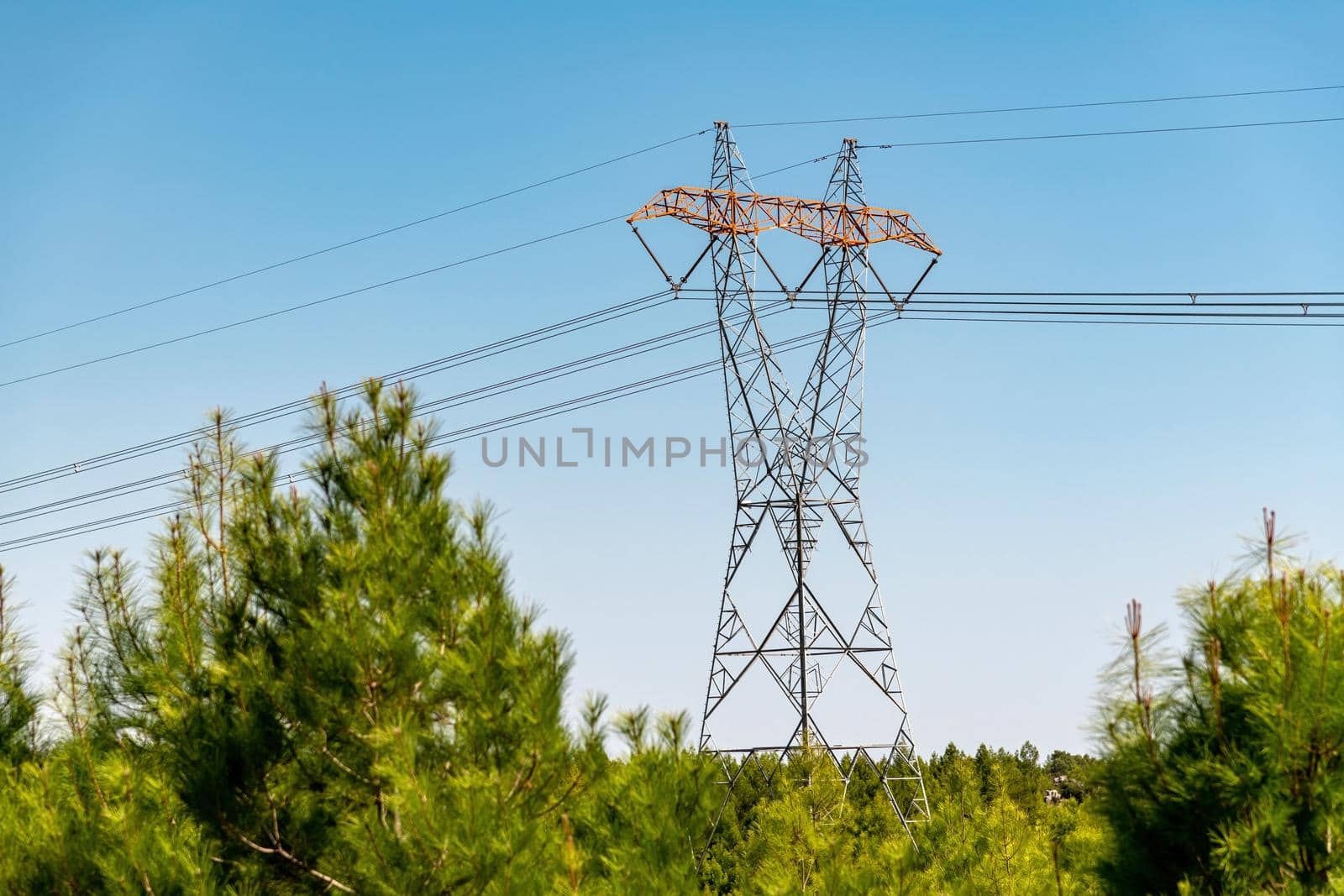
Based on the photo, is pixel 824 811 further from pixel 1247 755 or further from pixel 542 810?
pixel 1247 755

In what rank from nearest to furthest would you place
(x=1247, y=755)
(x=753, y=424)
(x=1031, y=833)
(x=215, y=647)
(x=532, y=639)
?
(x=1247, y=755) → (x=532, y=639) → (x=215, y=647) → (x=1031, y=833) → (x=753, y=424)

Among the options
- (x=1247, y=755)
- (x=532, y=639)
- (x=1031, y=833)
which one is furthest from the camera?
(x=1031, y=833)

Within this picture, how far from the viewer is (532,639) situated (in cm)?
599

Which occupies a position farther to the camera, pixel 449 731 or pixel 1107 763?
pixel 449 731

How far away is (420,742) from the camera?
19.7 feet

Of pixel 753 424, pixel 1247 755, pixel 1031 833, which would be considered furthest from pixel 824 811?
pixel 1247 755

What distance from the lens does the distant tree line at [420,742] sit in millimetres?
4926

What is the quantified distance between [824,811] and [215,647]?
9.64 metres

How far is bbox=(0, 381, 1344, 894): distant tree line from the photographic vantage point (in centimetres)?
493

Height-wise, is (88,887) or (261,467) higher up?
(261,467)

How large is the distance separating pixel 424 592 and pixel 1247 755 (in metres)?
3.89

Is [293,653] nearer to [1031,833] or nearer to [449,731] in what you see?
[449,731]

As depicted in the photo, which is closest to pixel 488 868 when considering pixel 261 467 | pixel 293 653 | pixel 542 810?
pixel 542 810

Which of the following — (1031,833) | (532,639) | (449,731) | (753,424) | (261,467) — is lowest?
(1031,833)
